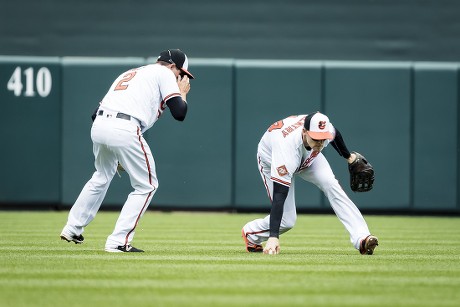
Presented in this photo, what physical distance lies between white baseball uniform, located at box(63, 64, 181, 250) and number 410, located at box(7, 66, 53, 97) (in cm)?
733

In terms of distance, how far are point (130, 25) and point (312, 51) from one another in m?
3.09

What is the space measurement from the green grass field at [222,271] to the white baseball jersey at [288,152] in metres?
0.70

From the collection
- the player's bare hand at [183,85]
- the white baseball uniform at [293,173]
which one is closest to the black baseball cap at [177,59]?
the player's bare hand at [183,85]

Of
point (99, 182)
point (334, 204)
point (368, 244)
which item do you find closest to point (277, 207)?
point (334, 204)

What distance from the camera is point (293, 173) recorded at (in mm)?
8266

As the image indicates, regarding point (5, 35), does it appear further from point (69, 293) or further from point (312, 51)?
point (69, 293)

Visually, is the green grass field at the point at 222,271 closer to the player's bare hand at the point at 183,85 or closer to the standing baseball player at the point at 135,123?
the standing baseball player at the point at 135,123

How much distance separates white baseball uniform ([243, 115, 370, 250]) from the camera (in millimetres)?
8172

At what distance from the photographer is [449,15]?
647 inches

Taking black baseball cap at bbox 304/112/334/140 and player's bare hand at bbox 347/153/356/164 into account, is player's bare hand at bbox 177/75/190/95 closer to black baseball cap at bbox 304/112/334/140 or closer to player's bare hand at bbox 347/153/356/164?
black baseball cap at bbox 304/112/334/140

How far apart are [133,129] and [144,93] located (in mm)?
324

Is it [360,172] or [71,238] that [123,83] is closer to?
[71,238]

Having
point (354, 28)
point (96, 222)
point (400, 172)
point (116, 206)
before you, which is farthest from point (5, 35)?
point (400, 172)

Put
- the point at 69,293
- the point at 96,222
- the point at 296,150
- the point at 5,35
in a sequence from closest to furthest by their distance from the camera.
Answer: the point at 69,293, the point at 296,150, the point at 96,222, the point at 5,35
